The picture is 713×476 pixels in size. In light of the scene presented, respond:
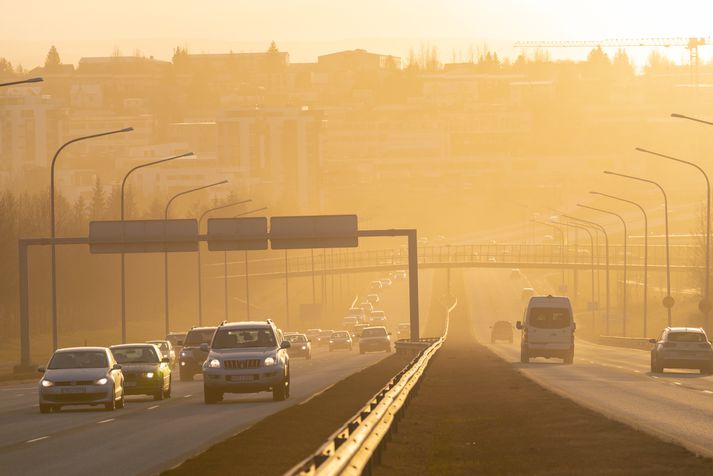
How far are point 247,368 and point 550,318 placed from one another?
2874 centimetres

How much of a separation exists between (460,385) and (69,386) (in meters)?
11.1

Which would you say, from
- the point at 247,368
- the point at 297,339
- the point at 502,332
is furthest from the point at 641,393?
the point at 502,332

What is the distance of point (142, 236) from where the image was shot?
8450cm

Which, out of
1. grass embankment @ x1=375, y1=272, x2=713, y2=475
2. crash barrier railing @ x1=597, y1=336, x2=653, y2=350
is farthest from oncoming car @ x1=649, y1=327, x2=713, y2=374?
crash barrier railing @ x1=597, y1=336, x2=653, y2=350

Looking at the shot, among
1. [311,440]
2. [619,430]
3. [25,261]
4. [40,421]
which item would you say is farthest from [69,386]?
[25,261]

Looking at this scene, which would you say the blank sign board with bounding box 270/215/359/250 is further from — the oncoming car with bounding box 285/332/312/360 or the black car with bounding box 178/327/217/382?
the black car with bounding box 178/327/217/382

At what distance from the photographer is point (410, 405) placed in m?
36.0

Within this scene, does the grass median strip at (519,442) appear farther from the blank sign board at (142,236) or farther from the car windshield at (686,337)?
the blank sign board at (142,236)

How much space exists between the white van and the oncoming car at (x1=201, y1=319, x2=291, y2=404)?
27.2m

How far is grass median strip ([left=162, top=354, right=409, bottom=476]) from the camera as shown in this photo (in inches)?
935

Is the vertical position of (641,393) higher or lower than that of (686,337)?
lower

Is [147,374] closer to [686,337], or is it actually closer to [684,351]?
[684,351]

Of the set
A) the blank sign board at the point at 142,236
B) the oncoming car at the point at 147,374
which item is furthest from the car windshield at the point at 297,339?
the oncoming car at the point at 147,374

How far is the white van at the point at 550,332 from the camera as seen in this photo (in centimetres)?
6944
